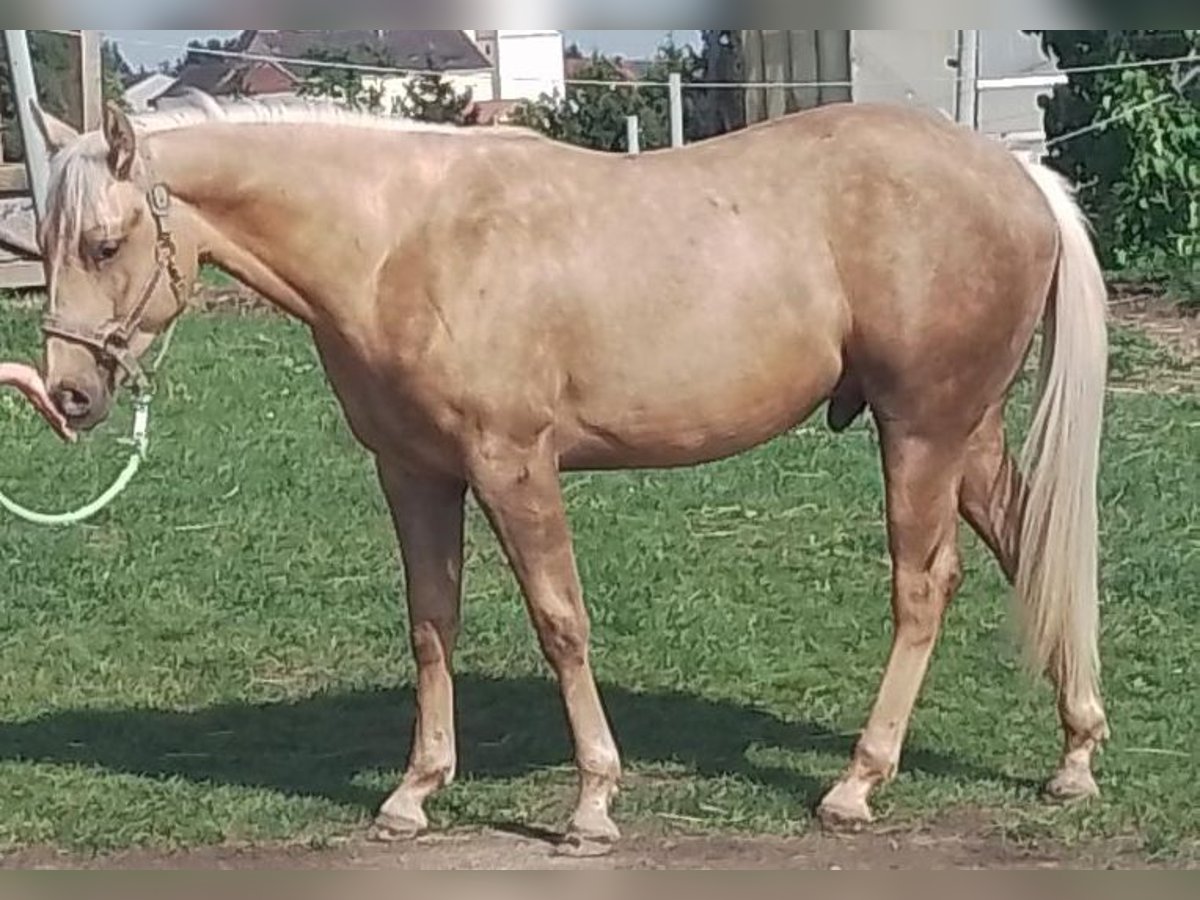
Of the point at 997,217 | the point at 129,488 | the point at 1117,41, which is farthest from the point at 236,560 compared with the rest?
the point at 1117,41

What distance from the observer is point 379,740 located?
3.25 metres

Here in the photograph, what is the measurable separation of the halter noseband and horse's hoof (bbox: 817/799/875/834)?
46.4 inches

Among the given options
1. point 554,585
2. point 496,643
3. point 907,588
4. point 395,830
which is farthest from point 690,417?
point 496,643

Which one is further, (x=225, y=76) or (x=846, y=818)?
(x=225, y=76)

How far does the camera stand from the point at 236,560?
163 inches

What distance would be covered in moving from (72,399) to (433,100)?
181 centimetres

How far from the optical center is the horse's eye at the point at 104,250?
7.97 feet

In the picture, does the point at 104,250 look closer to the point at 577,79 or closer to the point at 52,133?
the point at 52,133

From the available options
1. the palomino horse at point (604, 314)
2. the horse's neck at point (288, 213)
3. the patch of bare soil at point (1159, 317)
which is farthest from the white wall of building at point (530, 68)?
the patch of bare soil at point (1159, 317)

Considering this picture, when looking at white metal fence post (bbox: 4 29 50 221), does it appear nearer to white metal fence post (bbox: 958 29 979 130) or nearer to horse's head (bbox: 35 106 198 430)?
horse's head (bbox: 35 106 198 430)

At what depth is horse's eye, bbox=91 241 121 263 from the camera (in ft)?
7.97

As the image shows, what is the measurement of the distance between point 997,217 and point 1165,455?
6.69 ft

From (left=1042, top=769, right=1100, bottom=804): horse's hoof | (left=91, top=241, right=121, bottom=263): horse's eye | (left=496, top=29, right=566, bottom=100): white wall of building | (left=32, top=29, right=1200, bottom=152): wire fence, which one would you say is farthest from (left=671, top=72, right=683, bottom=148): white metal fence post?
(left=91, top=241, right=121, bottom=263): horse's eye

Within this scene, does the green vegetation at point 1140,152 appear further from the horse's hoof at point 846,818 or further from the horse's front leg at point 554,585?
the horse's front leg at point 554,585
